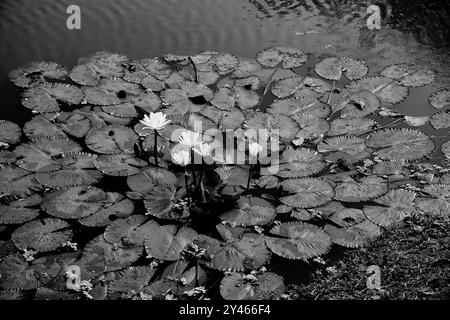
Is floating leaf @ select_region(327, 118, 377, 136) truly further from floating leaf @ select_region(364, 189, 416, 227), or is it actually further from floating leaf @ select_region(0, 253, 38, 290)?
floating leaf @ select_region(0, 253, 38, 290)

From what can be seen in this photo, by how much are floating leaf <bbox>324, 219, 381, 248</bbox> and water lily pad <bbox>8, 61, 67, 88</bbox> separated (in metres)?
2.96

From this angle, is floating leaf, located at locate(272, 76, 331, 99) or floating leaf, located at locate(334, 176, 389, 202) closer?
floating leaf, located at locate(334, 176, 389, 202)

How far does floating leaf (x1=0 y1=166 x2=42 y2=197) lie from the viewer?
3494 millimetres

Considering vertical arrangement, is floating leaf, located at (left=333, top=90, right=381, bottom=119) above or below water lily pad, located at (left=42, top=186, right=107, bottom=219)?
above

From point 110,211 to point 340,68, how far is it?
8.94 feet

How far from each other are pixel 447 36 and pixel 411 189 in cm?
267

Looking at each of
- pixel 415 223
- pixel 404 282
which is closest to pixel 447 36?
pixel 415 223

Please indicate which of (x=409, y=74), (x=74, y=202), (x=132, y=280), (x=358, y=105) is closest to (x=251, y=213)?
(x=132, y=280)

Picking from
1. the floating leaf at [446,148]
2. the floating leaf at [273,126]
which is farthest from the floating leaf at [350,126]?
the floating leaf at [446,148]

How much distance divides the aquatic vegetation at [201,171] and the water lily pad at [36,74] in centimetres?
2

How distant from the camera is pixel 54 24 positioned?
556 centimetres

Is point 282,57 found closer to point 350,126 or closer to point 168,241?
point 350,126

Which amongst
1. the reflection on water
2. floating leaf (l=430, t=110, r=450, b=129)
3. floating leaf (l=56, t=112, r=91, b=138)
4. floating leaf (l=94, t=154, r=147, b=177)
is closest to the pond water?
the reflection on water
